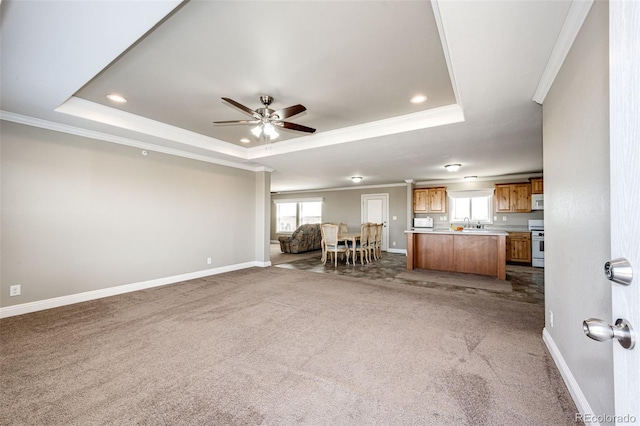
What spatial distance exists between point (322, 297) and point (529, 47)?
3.49m

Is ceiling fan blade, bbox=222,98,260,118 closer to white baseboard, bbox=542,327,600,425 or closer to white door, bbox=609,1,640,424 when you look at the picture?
white door, bbox=609,1,640,424

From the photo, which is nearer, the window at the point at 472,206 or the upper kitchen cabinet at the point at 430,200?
the window at the point at 472,206

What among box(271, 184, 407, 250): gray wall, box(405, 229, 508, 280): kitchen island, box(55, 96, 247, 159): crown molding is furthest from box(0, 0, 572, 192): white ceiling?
box(271, 184, 407, 250): gray wall

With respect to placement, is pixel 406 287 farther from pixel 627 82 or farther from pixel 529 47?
pixel 627 82

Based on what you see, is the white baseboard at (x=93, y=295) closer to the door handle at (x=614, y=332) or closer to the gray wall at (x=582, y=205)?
the door handle at (x=614, y=332)

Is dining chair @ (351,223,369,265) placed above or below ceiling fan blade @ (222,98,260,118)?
below

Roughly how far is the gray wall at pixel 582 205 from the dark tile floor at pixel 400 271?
6.75 feet

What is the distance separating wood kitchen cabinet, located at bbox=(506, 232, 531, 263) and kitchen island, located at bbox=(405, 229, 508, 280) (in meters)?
1.86

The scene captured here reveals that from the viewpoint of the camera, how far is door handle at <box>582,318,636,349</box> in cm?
57

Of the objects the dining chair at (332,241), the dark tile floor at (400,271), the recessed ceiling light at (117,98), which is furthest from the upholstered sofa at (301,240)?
the recessed ceiling light at (117,98)

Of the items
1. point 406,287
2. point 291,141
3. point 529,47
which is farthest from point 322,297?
point 529,47

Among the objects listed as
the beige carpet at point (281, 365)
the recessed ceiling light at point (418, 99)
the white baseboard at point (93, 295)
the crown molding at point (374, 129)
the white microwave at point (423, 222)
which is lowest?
the beige carpet at point (281, 365)

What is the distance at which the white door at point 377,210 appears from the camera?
9.16 meters

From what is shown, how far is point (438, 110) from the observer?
347 centimetres
